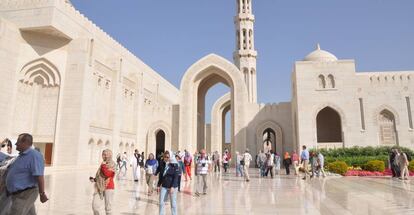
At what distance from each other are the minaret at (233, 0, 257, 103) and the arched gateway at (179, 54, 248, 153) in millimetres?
8132

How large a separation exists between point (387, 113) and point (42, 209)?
2336cm

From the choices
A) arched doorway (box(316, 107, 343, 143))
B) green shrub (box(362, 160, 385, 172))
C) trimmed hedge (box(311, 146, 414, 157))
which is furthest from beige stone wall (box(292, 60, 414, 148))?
green shrub (box(362, 160, 385, 172))

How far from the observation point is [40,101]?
2088 cm

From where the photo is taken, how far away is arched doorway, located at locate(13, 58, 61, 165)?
65.3ft

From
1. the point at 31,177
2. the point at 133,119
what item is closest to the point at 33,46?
the point at 133,119

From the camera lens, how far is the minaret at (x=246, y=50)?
37.1m

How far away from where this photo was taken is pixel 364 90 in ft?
72.6

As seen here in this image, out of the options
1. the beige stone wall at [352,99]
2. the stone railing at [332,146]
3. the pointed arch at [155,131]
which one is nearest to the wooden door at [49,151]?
the pointed arch at [155,131]

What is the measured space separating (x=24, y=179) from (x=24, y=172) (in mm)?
86

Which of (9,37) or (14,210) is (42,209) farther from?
(9,37)

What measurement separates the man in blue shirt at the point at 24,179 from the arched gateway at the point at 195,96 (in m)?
22.8

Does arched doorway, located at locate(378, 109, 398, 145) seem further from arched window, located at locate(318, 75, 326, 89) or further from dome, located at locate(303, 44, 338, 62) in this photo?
dome, located at locate(303, 44, 338, 62)

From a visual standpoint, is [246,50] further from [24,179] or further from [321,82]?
[24,179]

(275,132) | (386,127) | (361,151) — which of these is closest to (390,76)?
(386,127)
